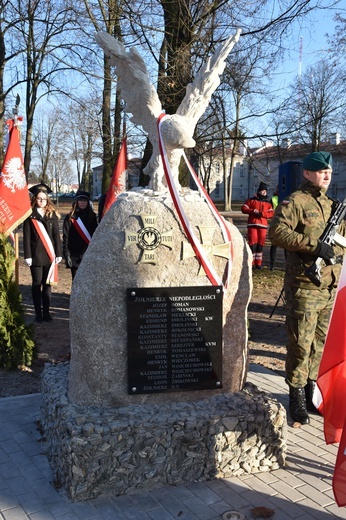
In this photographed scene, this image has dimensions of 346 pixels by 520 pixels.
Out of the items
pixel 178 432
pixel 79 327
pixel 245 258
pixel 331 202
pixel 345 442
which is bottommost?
pixel 178 432

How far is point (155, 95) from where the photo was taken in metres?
3.78

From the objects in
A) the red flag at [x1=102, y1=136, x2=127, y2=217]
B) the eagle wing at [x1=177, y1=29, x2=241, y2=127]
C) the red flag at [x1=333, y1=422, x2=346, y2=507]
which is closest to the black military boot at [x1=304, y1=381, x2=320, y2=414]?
the red flag at [x1=333, y1=422, x2=346, y2=507]

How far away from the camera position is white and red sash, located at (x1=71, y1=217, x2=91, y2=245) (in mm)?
7711

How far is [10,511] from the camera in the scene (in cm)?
292

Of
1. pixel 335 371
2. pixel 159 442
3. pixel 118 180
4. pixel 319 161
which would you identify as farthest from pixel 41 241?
pixel 335 371

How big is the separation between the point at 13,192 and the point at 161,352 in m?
4.20

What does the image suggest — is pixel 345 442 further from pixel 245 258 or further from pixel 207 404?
pixel 245 258

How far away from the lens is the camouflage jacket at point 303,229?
374cm

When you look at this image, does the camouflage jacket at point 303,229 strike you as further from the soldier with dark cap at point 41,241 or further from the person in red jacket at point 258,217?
the person in red jacket at point 258,217

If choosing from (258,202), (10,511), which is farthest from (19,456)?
(258,202)

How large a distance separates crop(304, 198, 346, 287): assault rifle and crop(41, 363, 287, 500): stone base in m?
0.94

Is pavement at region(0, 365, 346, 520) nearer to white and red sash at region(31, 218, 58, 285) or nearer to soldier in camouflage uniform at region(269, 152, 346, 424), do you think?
soldier in camouflage uniform at region(269, 152, 346, 424)

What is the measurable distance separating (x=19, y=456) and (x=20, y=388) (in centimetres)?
147

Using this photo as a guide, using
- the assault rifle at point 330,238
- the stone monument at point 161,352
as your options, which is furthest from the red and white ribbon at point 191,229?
the assault rifle at point 330,238
